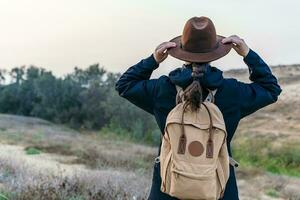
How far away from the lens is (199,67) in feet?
10.2

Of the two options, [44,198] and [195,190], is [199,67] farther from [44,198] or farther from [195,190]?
[44,198]

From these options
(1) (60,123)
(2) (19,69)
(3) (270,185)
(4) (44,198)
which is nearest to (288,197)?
(3) (270,185)

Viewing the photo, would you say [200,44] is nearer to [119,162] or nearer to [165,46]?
[165,46]

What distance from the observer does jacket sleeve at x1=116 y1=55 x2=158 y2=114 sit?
3271 millimetres

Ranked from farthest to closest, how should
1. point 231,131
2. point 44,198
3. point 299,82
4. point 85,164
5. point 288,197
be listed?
1. point 299,82
2. point 85,164
3. point 288,197
4. point 44,198
5. point 231,131

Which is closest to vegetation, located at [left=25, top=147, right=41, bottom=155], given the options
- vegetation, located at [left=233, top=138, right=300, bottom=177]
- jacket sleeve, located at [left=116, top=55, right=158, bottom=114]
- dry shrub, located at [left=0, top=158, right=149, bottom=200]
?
dry shrub, located at [left=0, top=158, right=149, bottom=200]

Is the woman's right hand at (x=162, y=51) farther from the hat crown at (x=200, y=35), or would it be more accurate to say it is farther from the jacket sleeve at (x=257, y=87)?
the jacket sleeve at (x=257, y=87)

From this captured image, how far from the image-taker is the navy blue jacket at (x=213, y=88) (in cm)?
314

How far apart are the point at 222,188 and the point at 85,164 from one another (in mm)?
13594

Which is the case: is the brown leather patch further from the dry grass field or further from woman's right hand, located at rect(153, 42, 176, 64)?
the dry grass field

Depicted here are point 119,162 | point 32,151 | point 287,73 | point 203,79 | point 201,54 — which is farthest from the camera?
point 287,73

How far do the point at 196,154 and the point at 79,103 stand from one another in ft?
144

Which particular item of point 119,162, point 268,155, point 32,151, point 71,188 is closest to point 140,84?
point 71,188

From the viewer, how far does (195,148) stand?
2969 mm
